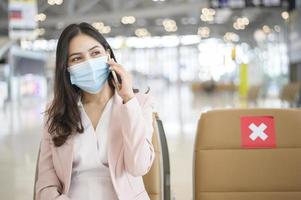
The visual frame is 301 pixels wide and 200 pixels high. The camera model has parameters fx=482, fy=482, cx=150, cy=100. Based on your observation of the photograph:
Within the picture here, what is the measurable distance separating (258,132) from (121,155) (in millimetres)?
662

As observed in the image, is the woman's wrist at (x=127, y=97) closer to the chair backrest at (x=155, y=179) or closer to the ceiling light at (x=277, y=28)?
the chair backrest at (x=155, y=179)

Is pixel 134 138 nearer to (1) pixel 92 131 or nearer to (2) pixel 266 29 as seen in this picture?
(1) pixel 92 131

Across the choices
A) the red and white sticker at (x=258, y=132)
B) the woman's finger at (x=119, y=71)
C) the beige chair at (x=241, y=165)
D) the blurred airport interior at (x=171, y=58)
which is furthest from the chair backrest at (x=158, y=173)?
the woman's finger at (x=119, y=71)

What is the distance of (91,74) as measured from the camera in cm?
172

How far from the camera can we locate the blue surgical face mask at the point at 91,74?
1.72 m

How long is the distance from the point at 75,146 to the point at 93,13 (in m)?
22.6

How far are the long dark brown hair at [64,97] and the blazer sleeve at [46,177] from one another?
0.20ft

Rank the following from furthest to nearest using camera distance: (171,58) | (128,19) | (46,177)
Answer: (171,58) < (128,19) < (46,177)

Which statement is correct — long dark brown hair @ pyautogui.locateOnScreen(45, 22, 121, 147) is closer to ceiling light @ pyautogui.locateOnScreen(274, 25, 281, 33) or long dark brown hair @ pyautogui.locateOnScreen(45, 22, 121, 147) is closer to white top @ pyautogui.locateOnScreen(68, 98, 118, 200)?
white top @ pyautogui.locateOnScreen(68, 98, 118, 200)

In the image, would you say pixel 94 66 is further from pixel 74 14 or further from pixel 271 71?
pixel 271 71

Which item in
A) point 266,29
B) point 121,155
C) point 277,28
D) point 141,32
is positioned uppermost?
point 141,32

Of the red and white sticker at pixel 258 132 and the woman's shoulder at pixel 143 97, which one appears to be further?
A: the red and white sticker at pixel 258 132

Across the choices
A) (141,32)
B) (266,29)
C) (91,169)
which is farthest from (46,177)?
(141,32)

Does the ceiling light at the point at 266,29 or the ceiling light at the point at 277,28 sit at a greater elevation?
the ceiling light at the point at 266,29
